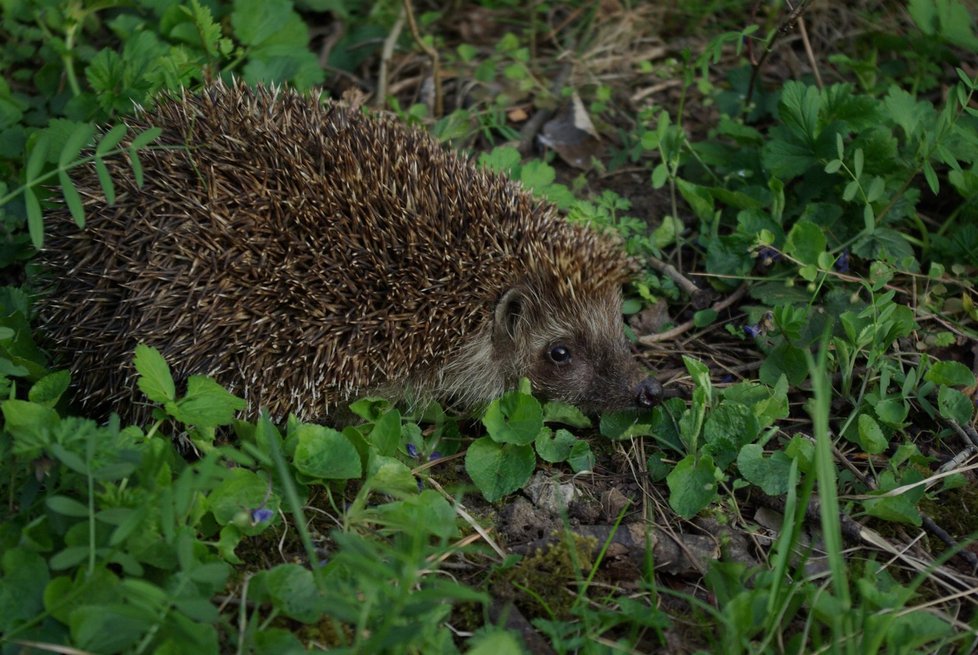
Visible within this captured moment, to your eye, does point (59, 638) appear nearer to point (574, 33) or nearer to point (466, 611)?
point (466, 611)

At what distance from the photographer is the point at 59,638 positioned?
111 inches

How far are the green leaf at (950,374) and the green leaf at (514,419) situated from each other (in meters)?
1.69

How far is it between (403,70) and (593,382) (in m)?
2.88

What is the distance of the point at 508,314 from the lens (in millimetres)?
4332

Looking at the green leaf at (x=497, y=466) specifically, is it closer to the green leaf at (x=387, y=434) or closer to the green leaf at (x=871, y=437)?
the green leaf at (x=387, y=434)

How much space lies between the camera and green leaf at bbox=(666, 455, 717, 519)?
369 centimetres

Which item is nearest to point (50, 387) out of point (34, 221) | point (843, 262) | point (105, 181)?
point (34, 221)

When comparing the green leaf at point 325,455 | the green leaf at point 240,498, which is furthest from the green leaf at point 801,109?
the green leaf at point 240,498

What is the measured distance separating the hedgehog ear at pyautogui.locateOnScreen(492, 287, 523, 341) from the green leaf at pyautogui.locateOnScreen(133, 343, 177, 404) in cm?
146

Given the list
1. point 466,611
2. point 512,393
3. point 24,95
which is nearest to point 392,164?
point 512,393

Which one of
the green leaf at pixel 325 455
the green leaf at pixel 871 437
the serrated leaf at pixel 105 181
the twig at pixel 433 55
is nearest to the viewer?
the serrated leaf at pixel 105 181

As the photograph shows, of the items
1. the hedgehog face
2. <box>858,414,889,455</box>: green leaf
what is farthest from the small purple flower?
the hedgehog face

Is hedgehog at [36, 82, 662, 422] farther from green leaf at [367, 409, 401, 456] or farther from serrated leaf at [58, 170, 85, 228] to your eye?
serrated leaf at [58, 170, 85, 228]

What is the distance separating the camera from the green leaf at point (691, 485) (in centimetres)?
369
